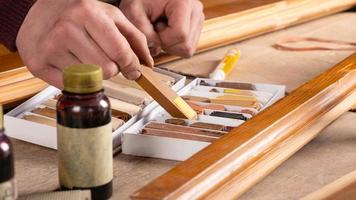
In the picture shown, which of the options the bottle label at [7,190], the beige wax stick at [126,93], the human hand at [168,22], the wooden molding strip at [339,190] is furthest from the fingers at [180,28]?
the bottle label at [7,190]

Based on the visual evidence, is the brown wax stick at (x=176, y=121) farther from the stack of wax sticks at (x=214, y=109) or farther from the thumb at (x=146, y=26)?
the thumb at (x=146, y=26)

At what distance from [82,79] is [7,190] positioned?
0.17 meters

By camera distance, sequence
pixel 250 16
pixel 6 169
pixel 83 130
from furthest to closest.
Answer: pixel 250 16, pixel 83 130, pixel 6 169

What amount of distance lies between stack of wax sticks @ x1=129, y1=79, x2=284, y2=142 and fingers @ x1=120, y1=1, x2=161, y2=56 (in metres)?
0.11

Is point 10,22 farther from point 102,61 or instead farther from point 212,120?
point 212,120

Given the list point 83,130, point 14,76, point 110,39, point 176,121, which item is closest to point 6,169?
point 83,130

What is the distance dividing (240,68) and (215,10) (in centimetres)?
31

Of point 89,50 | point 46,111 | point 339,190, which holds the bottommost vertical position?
point 339,190

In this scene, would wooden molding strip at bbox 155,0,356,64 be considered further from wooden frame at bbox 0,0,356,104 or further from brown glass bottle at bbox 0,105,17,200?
brown glass bottle at bbox 0,105,17,200

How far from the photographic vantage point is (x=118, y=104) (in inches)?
49.6

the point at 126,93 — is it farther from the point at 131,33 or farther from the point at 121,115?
the point at 131,33

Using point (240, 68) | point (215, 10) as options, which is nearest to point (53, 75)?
point (240, 68)

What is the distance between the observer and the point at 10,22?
4.31ft

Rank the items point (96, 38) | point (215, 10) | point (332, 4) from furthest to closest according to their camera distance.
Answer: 1. point (332, 4)
2. point (215, 10)
3. point (96, 38)
